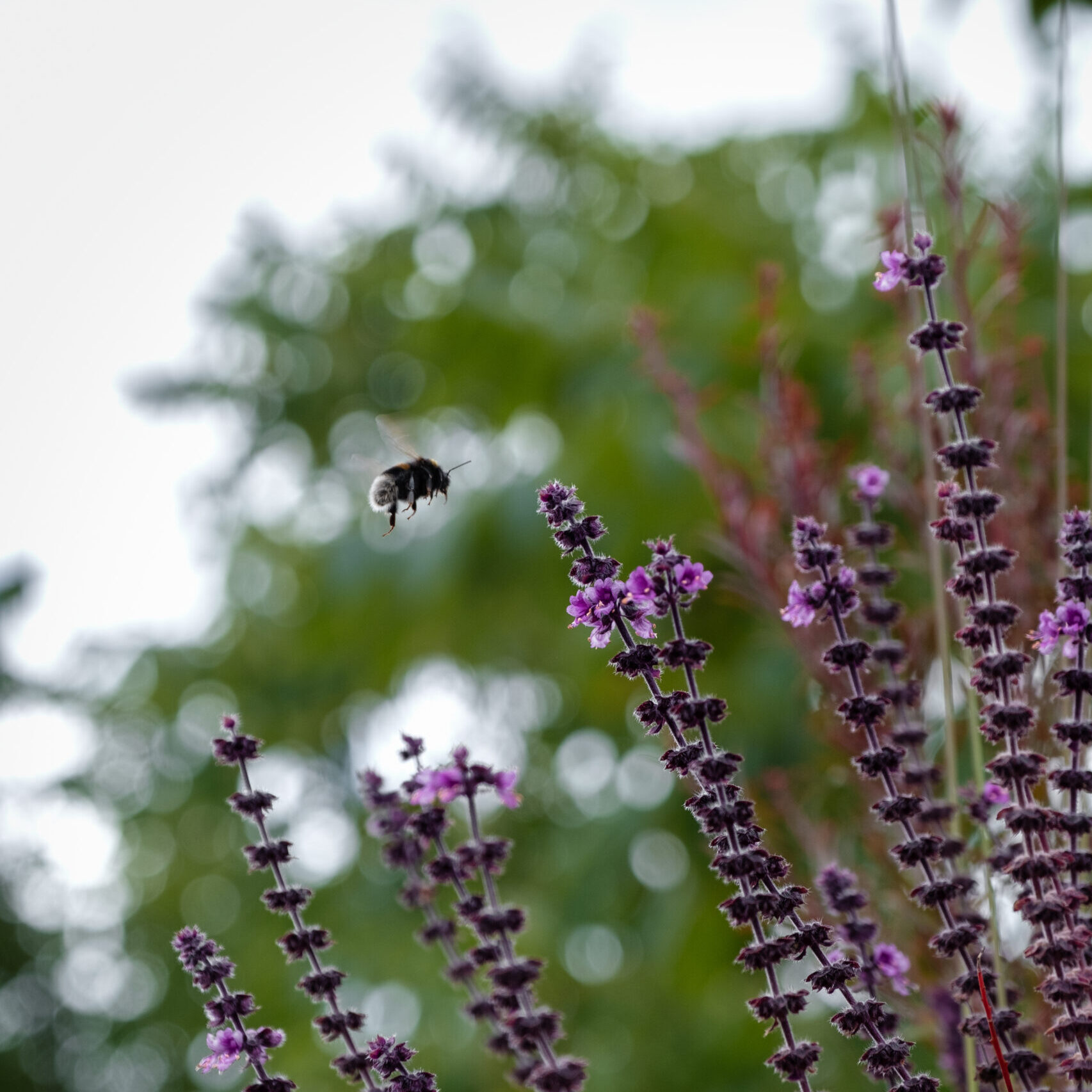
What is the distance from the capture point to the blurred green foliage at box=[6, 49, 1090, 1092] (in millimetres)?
4191

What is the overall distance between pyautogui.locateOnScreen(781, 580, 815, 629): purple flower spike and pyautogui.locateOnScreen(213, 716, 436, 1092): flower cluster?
0.53 metres

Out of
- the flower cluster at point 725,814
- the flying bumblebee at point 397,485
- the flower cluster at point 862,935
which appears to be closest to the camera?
the flower cluster at point 725,814

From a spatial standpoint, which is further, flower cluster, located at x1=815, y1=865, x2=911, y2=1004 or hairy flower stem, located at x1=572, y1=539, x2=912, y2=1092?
flower cluster, located at x1=815, y1=865, x2=911, y2=1004

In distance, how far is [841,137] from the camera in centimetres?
589

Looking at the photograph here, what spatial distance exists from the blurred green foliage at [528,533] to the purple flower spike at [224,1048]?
0.91 m

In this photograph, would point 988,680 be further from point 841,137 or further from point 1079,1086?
point 841,137

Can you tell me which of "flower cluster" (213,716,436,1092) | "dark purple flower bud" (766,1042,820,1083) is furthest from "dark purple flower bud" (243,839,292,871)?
"dark purple flower bud" (766,1042,820,1083)

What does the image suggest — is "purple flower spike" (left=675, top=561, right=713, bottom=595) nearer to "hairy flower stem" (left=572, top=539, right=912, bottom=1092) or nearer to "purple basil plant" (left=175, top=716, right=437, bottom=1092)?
"hairy flower stem" (left=572, top=539, right=912, bottom=1092)

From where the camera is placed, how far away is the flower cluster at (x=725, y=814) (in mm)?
946

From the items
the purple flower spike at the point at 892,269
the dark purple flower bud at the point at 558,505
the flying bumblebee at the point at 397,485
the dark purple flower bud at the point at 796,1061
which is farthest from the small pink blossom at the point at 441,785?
the flying bumblebee at the point at 397,485

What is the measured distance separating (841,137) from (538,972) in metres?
5.65

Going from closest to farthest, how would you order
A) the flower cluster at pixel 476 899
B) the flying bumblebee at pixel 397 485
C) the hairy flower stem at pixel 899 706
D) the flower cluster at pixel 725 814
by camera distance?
1. the flower cluster at pixel 725 814
2. the flower cluster at pixel 476 899
3. the hairy flower stem at pixel 899 706
4. the flying bumblebee at pixel 397 485

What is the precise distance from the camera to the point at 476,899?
119cm

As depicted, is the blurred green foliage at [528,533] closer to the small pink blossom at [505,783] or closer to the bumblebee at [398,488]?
the bumblebee at [398,488]
